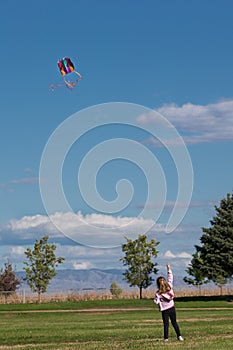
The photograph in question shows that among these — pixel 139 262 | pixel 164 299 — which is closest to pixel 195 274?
pixel 139 262

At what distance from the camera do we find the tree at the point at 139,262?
73938 mm

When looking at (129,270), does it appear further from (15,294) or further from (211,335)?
(211,335)

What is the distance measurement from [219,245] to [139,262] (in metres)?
10.8

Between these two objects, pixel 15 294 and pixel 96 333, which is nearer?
pixel 96 333

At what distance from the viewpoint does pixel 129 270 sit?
74812 mm

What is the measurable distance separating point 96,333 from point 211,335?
13.8 feet

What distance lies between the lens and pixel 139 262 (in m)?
74.5

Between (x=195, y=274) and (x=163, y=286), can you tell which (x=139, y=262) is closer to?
(x=195, y=274)

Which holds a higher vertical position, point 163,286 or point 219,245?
point 219,245

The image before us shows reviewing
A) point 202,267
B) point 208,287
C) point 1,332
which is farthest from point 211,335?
point 208,287

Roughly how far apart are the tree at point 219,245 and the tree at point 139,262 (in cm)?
725

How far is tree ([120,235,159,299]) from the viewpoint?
7394 cm

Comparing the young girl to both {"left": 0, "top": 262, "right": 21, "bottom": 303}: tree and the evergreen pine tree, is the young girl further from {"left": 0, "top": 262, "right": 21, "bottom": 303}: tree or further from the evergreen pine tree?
{"left": 0, "top": 262, "right": 21, "bottom": 303}: tree

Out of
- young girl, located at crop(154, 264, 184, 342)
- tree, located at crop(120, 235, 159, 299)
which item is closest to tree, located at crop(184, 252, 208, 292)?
tree, located at crop(120, 235, 159, 299)
